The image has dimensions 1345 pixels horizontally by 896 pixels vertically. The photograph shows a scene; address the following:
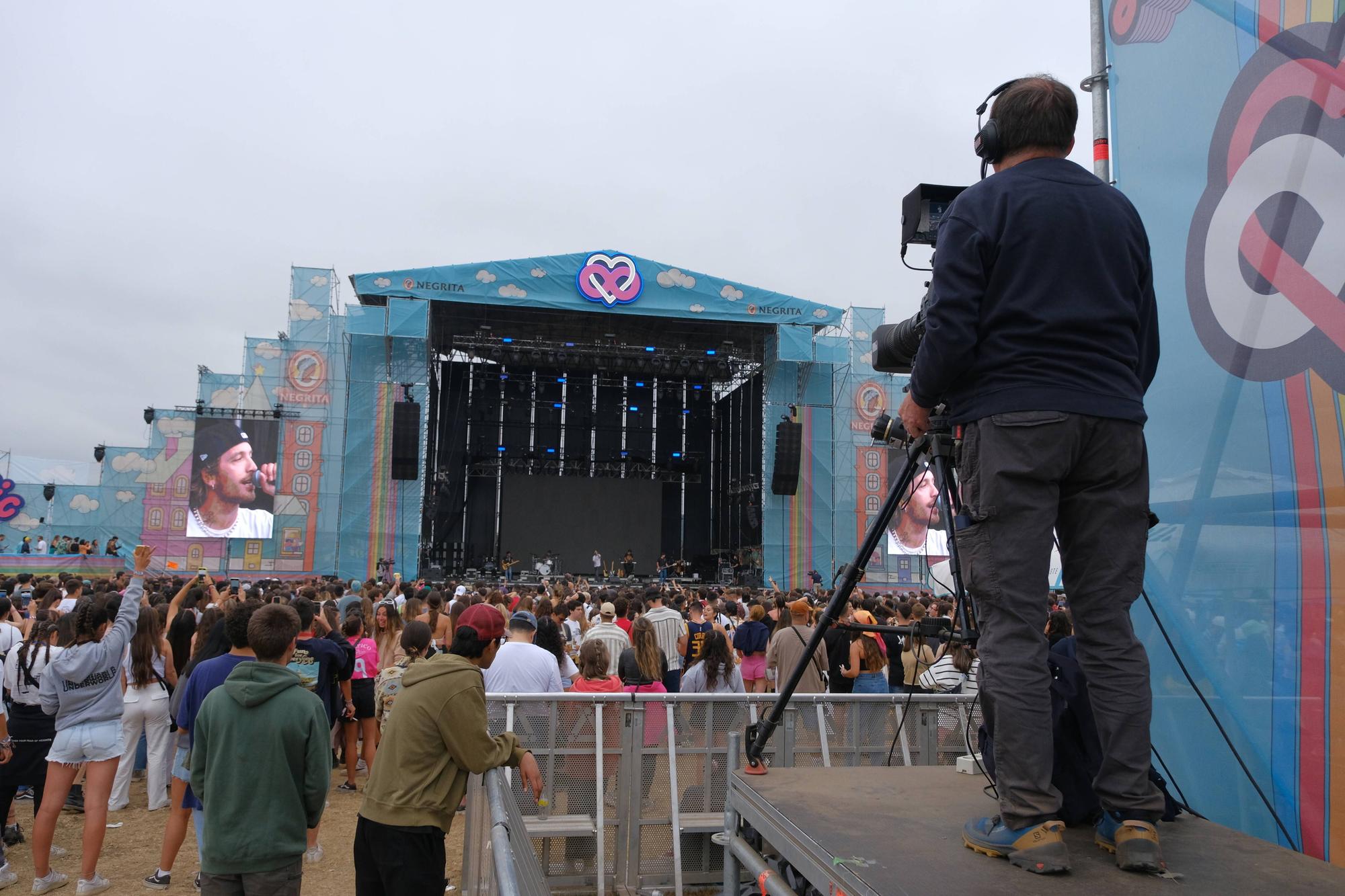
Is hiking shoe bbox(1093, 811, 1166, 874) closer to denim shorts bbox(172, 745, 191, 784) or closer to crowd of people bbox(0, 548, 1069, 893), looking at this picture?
crowd of people bbox(0, 548, 1069, 893)

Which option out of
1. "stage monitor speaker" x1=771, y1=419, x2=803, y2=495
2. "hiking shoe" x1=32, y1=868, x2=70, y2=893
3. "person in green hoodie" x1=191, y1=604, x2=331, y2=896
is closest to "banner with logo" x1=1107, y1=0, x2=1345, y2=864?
"person in green hoodie" x1=191, y1=604, x2=331, y2=896

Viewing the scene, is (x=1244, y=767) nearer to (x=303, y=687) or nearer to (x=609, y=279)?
(x=303, y=687)

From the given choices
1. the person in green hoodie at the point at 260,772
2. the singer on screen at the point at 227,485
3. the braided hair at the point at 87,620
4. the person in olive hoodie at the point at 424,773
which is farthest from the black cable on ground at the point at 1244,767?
the singer on screen at the point at 227,485

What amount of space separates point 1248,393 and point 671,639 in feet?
19.4

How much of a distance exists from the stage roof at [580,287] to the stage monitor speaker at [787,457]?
112 inches

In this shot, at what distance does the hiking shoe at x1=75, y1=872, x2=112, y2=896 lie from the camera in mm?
4809

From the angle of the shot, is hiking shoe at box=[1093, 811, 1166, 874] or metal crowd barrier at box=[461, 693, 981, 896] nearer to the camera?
hiking shoe at box=[1093, 811, 1166, 874]

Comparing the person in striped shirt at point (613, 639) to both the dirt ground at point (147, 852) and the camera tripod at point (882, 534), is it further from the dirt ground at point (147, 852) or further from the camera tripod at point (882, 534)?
the camera tripod at point (882, 534)

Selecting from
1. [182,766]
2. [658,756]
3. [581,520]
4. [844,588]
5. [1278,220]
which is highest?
[1278,220]

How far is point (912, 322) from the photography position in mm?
2289

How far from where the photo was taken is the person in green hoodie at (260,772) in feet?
9.83

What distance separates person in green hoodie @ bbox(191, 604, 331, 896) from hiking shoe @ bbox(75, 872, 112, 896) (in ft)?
8.28

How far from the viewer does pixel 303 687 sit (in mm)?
3295

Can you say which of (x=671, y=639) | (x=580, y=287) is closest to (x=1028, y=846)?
(x=671, y=639)
